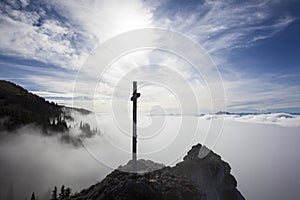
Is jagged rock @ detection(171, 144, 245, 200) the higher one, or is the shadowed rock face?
the shadowed rock face

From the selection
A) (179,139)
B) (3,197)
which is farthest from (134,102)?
(3,197)

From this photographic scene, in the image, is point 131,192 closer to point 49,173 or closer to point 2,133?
point 49,173

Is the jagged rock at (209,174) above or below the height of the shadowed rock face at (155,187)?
below

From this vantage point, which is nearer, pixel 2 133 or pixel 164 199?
pixel 164 199

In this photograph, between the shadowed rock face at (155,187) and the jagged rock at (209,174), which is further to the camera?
the jagged rock at (209,174)

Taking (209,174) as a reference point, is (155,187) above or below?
above

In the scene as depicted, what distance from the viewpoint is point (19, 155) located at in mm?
193375

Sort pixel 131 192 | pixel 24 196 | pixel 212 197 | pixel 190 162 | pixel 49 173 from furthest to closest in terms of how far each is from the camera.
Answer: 1. pixel 49 173
2. pixel 24 196
3. pixel 190 162
4. pixel 212 197
5. pixel 131 192

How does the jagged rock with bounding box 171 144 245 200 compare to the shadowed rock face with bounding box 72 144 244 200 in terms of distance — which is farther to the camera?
the jagged rock with bounding box 171 144 245 200

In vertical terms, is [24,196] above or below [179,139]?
below

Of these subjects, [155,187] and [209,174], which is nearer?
[155,187]

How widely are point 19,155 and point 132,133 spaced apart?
717 ft

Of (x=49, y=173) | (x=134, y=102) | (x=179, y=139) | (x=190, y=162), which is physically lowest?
(x=49, y=173)

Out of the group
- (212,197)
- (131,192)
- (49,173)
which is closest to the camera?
(131,192)
